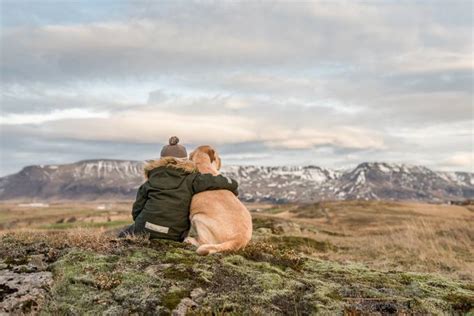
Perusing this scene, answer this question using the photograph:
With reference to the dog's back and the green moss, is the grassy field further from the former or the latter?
the dog's back

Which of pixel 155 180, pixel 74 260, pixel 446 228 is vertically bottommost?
pixel 446 228

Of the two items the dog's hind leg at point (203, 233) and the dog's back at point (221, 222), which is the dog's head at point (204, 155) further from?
the dog's hind leg at point (203, 233)

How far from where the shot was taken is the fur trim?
36.8ft

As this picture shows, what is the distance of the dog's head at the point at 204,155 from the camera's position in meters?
12.0

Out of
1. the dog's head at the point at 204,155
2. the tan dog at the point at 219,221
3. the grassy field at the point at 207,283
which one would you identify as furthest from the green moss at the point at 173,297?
the dog's head at the point at 204,155

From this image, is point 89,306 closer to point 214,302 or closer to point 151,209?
point 214,302

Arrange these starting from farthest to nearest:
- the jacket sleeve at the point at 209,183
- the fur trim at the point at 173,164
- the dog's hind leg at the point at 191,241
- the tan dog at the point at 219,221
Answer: the fur trim at the point at 173,164 < the jacket sleeve at the point at 209,183 < the dog's hind leg at the point at 191,241 < the tan dog at the point at 219,221

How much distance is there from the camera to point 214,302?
23.5 feet

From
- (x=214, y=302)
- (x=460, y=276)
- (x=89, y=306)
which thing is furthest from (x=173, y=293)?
(x=460, y=276)

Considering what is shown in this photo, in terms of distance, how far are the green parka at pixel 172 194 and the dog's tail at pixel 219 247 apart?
135 centimetres

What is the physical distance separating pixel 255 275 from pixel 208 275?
2.80 feet

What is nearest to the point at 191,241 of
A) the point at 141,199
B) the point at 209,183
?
the point at 209,183

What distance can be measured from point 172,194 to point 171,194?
25 mm

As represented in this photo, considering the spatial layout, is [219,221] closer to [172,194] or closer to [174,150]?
[172,194]
